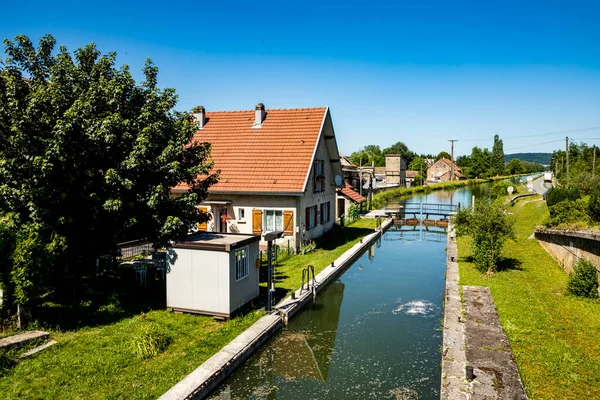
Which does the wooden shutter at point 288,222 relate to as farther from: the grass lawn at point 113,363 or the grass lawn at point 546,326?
the grass lawn at point 113,363

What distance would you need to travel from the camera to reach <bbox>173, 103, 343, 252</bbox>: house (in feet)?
60.8

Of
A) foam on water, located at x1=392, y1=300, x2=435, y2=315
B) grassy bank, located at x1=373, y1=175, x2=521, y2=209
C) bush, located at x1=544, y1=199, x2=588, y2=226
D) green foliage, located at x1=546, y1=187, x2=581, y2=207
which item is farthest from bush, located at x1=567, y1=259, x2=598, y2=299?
grassy bank, located at x1=373, y1=175, x2=521, y2=209

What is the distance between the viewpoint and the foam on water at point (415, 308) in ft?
40.4

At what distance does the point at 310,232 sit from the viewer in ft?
66.6

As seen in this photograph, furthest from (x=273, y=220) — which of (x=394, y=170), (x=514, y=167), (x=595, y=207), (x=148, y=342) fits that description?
(x=514, y=167)

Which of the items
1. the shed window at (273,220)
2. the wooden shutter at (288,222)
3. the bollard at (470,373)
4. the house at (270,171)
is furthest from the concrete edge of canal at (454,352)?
the shed window at (273,220)

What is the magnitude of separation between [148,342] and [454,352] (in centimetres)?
607

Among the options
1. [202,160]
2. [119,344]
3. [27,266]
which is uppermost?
[202,160]

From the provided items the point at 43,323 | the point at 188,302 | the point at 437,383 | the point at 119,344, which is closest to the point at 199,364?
the point at 119,344

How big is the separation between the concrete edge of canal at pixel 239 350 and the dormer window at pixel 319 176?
21.5ft

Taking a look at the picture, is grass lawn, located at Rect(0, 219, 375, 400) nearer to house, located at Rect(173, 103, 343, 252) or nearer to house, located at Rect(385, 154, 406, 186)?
house, located at Rect(173, 103, 343, 252)

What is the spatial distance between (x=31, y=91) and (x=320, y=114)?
1329 cm

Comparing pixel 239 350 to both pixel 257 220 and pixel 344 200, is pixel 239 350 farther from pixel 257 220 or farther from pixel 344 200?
pixel 344 200

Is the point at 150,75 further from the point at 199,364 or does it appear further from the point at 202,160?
the point at 199,364
